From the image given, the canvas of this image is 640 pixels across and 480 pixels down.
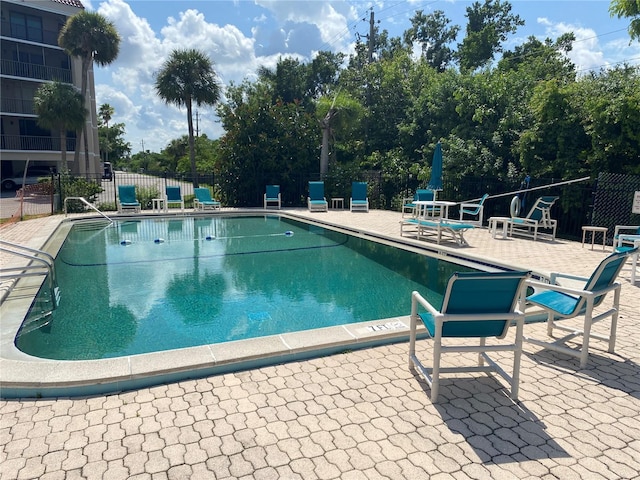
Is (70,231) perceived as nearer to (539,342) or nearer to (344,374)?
(344,374)

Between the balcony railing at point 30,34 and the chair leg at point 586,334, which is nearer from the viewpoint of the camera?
the chair leg at point 586,334

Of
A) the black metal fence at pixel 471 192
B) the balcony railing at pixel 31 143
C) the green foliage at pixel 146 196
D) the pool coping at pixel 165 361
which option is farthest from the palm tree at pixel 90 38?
the pool coping at pixel 165 361

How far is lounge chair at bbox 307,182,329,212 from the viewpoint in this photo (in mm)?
16078

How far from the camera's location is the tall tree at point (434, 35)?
33094 millimetres

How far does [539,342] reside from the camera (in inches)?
149

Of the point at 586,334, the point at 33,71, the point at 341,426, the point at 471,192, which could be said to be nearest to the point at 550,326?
the point at 586,334

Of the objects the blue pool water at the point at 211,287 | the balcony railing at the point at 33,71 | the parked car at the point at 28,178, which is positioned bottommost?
the blue pool water at the point at 211,287

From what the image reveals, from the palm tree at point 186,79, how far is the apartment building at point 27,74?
9505 mm

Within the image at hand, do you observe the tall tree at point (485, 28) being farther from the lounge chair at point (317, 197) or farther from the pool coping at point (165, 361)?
the pool coping at point (165, 361)

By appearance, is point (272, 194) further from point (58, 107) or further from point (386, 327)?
→ point (58, 107)

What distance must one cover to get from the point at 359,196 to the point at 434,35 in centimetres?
2401

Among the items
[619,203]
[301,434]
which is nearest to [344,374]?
[301,434]

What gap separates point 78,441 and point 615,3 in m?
13.4

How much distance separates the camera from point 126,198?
14.9 m
